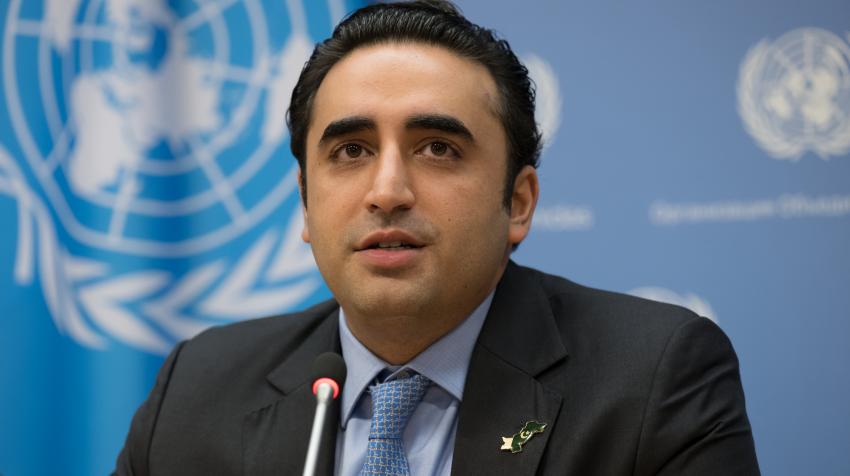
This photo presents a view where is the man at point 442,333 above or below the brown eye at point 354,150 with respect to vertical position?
below

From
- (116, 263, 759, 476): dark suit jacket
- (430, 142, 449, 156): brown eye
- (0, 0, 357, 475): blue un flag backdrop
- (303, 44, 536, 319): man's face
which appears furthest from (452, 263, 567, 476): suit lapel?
(0, 0, 357, 475): blue un flag backdrop

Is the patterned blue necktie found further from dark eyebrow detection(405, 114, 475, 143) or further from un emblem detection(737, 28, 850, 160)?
un emblem detection(737, 28, 850, 160)

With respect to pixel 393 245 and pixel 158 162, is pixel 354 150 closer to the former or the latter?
pixel 393 245

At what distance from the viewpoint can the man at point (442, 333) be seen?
1.82 m

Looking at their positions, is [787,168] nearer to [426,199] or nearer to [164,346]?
[426,199]

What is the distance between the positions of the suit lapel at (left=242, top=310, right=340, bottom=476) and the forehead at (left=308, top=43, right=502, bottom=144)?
59 cm

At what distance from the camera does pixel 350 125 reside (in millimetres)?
1915

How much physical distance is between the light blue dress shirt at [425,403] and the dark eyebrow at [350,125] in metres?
0.54

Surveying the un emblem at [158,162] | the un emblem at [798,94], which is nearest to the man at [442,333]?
the un emblem at [798,94]

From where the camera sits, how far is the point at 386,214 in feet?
5.94

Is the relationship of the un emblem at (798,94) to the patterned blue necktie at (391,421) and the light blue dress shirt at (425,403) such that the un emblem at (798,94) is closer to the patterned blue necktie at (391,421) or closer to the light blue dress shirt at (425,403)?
the light blue dress shirt at (425,403)

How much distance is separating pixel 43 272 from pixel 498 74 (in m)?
2.10

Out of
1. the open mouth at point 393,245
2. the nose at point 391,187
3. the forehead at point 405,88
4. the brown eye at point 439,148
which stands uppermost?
the forehead at point 405,88

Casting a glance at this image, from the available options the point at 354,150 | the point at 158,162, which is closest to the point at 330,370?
the point at 354,150
